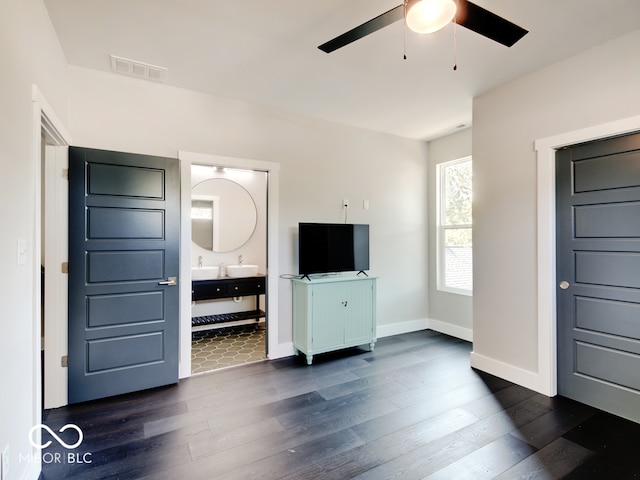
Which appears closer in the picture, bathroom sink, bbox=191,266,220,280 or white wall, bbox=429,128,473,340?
white wall, bbox=429,128,473,340

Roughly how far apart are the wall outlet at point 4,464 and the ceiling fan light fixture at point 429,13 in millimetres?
2697

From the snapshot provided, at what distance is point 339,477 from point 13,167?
2.31 meters

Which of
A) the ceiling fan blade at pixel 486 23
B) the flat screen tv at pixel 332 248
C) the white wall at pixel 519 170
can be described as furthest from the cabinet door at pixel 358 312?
the ceiling fan blade at pixel 486 23

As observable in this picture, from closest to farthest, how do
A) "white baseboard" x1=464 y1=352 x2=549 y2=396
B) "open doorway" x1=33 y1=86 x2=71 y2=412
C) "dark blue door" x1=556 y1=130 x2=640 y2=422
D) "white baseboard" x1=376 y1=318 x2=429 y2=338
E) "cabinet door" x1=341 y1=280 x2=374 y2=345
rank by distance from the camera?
"dark blue door" x1=556 y1=130 x2=640 y2=422 → "open doorway" x1=33 y1=86 x2=71 y2=412 → "white baseboard" x1=464 y1=352 x2=549 y2=396 → "cabinet door" x1=341 y1=280 x2=374 y2=345 → "white baseboard" x1=376 y1=318 x2=429 y2=338

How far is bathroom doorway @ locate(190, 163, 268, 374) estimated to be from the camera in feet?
14.3

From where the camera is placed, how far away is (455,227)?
14.4ft

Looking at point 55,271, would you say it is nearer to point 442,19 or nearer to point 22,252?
point 22,252

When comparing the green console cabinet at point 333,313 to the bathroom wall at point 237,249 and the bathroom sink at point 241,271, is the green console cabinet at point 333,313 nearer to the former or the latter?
the bathroom sink at point 241,271

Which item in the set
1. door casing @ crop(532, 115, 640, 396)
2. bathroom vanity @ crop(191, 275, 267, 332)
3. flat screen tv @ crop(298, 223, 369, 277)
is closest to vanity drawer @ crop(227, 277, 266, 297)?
bathroom vanity @ crop(191, 275, 267, 332)

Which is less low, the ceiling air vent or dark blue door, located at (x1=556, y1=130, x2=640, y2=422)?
the ceiling air vent

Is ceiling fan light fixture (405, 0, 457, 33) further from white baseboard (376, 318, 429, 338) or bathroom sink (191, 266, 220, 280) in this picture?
bathroom sink (191, 266, 220, 280)

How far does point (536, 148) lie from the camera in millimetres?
2814

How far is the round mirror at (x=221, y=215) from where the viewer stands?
4656 mm

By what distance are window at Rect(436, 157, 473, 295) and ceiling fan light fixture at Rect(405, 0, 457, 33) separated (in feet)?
9.82
